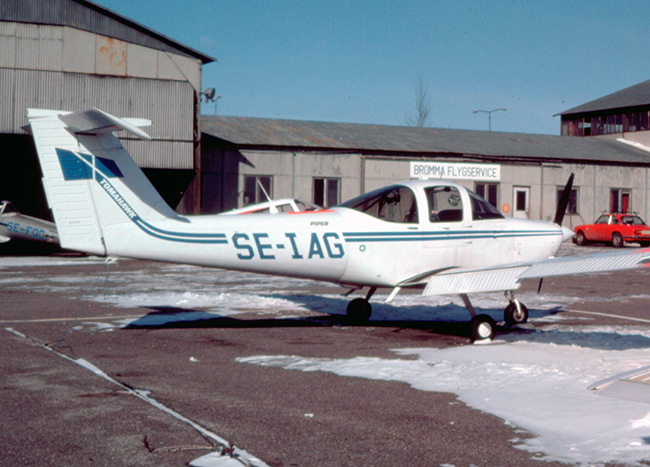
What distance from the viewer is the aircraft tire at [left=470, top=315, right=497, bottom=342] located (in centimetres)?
927

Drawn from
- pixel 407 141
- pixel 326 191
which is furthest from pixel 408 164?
pixel 326 191

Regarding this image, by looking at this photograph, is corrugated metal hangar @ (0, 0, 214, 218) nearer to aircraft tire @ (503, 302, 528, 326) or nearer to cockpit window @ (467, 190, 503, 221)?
cockpit window @ (467, 190, 503, 221)

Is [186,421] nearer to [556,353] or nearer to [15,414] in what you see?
[15,414]

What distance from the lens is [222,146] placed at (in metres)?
33.4

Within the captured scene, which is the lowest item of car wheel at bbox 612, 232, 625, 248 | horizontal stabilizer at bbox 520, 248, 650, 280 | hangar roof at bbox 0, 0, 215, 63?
car wheel at bbox 612, 232, 625, 248

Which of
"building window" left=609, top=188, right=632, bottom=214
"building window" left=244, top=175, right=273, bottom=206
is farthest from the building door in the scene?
"building window" left=244, top=175, right=273, bottom=206

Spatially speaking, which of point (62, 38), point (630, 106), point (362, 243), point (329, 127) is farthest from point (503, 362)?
point (630, 106)

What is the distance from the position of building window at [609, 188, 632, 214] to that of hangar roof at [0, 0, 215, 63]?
26.4 metres

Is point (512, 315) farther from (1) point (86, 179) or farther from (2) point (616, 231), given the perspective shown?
(2) point (616, 231)

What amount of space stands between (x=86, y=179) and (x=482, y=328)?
5.60 meters

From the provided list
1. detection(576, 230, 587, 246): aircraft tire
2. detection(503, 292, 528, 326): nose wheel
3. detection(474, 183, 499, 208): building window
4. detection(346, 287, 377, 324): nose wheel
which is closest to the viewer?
detection(503, 292, 528, 326): nose wheel

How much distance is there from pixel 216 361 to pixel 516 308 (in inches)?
202

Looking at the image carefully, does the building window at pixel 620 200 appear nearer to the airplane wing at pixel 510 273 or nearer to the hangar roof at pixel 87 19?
the hangar roof at pixel 87 19

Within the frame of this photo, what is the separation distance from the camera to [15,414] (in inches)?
218
